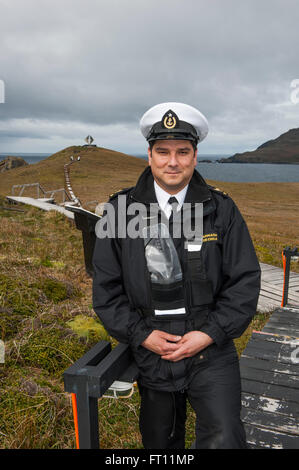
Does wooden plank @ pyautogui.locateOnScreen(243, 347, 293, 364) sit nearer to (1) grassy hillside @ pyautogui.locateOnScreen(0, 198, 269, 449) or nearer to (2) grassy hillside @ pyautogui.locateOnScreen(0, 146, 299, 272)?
(1) grassy hillside @ pyautogui.locateOnScreen(0, 198, 269, 449)

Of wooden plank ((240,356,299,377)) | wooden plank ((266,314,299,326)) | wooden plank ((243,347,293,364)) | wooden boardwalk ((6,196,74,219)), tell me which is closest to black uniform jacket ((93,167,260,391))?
wooden plank ((240,356,299,377))

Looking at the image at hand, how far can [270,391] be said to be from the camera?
10.7ft

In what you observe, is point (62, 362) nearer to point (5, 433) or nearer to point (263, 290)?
point (5, 433)

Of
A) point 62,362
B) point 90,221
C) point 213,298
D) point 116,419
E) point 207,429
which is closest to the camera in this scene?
point 207,429

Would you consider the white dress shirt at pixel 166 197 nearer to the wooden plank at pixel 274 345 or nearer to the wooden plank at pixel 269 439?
the wooden plank at pixel 269 439

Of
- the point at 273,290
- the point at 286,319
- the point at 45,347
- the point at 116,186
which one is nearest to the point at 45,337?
the point at 45,347

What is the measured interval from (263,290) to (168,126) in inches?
213

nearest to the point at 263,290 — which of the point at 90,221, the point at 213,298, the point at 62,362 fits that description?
the point at 90,221

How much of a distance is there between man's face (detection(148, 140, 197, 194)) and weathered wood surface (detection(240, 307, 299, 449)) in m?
1.97

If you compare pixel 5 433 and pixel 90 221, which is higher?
pixel 90 221

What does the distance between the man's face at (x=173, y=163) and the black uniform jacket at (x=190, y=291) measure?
0.12 m

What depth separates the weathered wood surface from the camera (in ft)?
9.03

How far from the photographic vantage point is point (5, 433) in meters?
2.74
